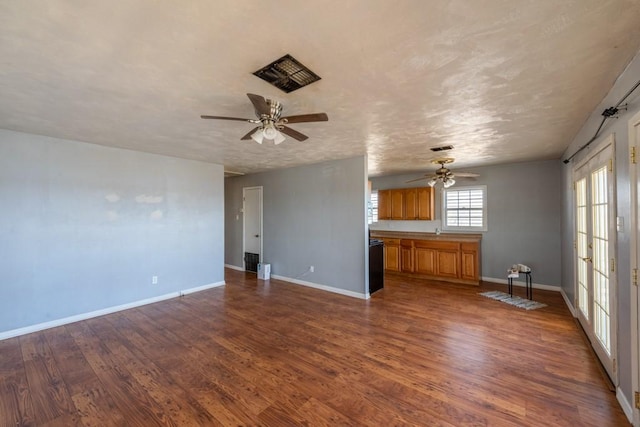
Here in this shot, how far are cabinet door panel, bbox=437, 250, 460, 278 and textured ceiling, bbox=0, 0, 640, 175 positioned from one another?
118 inches

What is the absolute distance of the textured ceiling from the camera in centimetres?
137

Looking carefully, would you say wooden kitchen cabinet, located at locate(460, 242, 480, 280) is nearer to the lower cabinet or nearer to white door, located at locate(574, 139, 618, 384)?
the lower cabinet

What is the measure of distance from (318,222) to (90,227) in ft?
11.9

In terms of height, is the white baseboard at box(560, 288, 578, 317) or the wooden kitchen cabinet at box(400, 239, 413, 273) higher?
the wooden kitchen cabinet at box(400, 239, 413, 273)

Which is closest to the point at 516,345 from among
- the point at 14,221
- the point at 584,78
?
the point at 584,78

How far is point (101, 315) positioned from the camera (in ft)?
12.8

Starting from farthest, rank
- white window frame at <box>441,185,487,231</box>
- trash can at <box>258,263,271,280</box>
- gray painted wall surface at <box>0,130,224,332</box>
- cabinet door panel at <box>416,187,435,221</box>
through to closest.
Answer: cabinet door panel at <box>416,187,435,221</box>
trash can at <box>258,263,271,280</box>
white window frame at <box>441,185,487,231</box>
gray painted wall surface at <box>0,130,224,332</box>

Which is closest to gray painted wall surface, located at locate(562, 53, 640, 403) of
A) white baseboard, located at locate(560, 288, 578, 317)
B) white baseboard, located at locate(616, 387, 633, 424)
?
white baseboard, located at locate(616, 387, 633, 424)

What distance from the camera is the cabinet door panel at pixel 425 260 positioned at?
19.1 feet

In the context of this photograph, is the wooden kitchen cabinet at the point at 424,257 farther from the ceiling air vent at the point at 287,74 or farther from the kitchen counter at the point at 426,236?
the ceiling air vent at the point at 287,74

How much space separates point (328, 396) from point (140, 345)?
7.45ft

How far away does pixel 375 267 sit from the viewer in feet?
16.6

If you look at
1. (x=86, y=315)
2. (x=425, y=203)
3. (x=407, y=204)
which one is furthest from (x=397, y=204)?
(x=86, y=315)

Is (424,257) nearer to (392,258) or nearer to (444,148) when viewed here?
(392,258)
